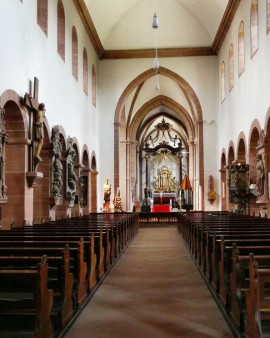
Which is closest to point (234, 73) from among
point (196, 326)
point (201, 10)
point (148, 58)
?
point (201, 10)

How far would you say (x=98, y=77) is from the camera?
2444cm

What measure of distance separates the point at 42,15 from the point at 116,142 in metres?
11.3

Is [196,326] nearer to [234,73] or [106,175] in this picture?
[234,73]

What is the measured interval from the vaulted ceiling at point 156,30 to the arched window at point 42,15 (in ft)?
25.2

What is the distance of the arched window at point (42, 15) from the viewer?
13469 millimetres

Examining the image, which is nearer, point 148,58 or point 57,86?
point 57,86

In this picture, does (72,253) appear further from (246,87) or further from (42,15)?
(246,87)

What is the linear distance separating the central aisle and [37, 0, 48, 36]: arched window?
25.6 feet

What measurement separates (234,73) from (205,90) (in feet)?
17.0

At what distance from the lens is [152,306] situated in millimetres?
6090

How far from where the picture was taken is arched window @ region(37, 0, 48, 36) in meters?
13.5

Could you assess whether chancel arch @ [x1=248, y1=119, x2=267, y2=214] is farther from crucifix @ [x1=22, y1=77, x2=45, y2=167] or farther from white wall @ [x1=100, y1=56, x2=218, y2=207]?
white wall @ [x1=100, y1=56, x2=218, y2=207]

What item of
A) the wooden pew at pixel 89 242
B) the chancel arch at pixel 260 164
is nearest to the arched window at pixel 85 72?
the chancel arch at pixel 260 164

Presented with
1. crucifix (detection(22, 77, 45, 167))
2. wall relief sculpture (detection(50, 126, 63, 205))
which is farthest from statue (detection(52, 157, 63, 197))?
crucifix (detection(22, 77, 45, 167))
